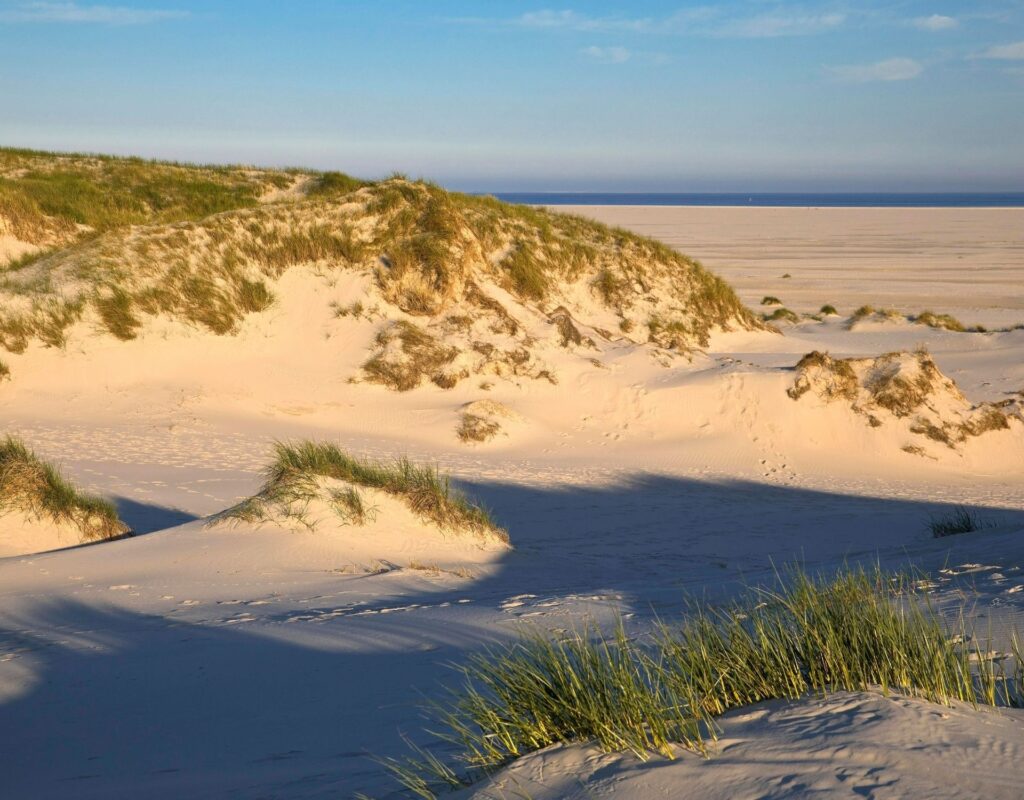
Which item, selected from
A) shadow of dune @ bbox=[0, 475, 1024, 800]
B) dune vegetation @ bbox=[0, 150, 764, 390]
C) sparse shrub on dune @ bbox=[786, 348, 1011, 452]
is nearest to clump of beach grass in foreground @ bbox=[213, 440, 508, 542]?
shadow of dune @ bbox=[0, 475, 1024, 800]

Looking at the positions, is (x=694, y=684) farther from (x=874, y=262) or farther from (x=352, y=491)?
(x=874, y=262)

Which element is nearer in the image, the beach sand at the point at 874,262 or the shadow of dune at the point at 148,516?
the shadow of dune at the point at 148,516

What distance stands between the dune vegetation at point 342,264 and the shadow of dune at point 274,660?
22.7 ft

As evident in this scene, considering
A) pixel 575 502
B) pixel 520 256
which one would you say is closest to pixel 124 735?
pixel 575 502

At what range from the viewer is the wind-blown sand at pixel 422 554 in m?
3.16

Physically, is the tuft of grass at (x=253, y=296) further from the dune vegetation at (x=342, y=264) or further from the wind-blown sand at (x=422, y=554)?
the wind-blown sand at (x=422, y=554)

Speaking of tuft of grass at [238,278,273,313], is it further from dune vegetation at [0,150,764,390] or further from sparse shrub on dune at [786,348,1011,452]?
sparse shrub on dune at [786,348,1011,452]

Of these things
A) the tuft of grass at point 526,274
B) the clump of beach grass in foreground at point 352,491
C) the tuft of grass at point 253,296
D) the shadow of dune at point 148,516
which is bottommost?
the shadow of dune at point 148,516

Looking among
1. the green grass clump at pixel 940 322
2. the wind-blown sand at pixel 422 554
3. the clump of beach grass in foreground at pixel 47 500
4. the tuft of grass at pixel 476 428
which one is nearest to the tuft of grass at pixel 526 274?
the wind-blown sand at pixel 422 554

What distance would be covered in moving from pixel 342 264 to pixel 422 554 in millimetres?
9970

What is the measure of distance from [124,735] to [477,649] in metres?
1.74

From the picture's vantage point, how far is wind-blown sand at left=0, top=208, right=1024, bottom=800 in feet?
10.4

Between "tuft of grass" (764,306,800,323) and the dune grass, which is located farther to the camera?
"tuft of grass" (764,306,800,323)

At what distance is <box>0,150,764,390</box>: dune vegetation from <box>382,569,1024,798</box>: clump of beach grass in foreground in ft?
39.5
